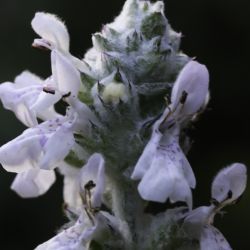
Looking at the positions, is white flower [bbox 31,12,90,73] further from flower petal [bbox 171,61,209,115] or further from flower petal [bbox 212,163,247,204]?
flower petal [bbox 212,163,247,204]

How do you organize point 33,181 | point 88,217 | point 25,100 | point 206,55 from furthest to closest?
point 206,55, point 33,181, point 25,100, point 88,217

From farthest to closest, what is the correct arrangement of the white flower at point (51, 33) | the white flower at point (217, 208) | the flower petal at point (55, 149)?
the white flower at point (51, 33) < the white flower at point (217, 208) < the flower petal at point (55, 149)

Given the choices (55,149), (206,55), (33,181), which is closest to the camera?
(55,149)

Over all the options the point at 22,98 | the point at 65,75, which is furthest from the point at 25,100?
the point at 65,75

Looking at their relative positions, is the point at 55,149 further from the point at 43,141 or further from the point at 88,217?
the point at 88,217

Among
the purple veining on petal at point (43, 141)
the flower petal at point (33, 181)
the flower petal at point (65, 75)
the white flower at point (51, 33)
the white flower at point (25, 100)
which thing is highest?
the white flower at point (51, 33)

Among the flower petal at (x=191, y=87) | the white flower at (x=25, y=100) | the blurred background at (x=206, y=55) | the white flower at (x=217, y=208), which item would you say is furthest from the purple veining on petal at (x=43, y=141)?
the blurred background at (x=206, y=55)

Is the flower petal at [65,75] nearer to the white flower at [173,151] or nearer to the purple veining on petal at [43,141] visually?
the purple veining on petal at [43,141]
